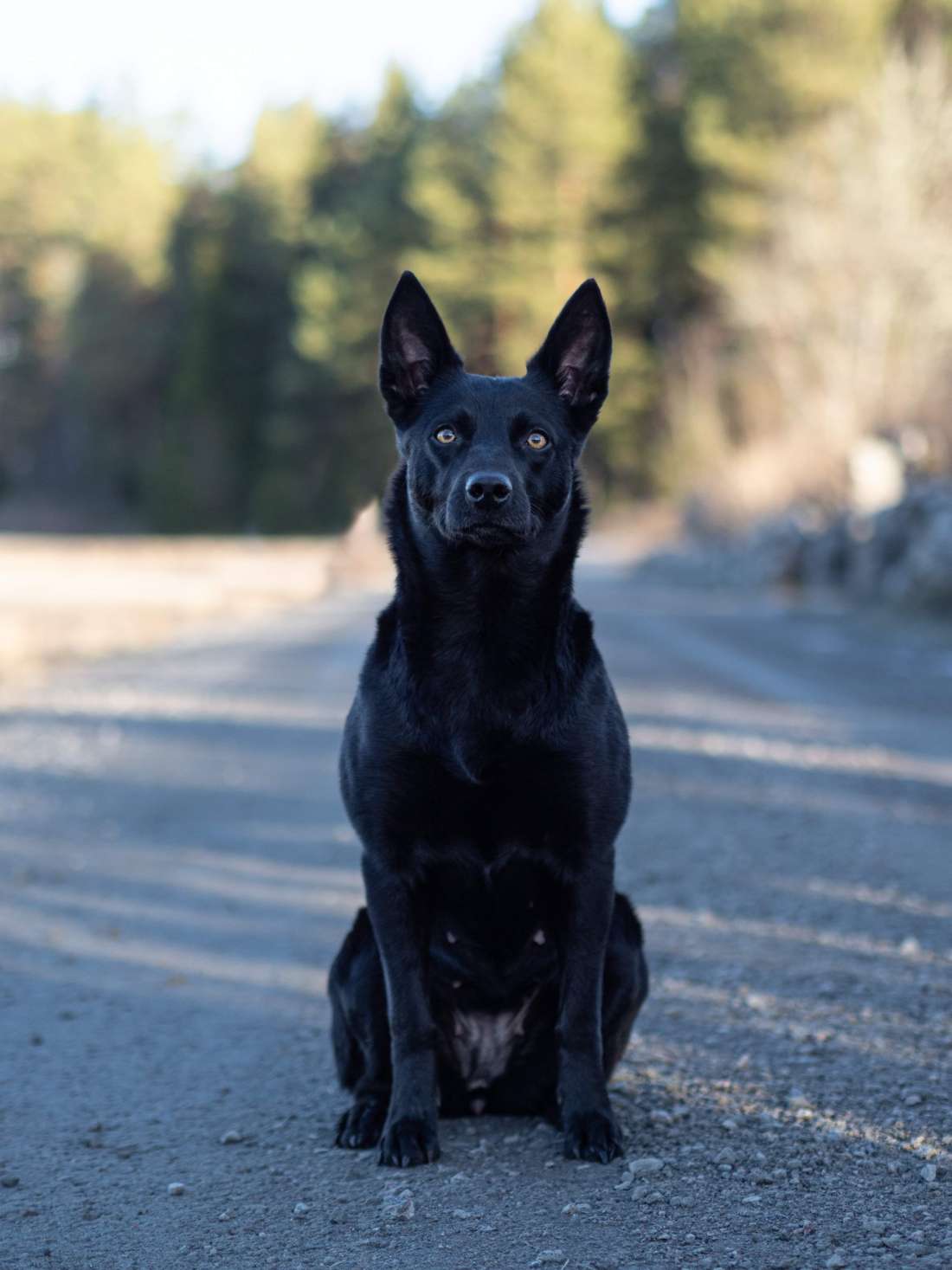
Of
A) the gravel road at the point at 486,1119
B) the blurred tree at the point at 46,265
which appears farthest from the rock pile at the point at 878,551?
the blurred tree at the point at 46,265

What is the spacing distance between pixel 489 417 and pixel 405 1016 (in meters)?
1.27

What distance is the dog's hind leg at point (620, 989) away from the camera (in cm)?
301

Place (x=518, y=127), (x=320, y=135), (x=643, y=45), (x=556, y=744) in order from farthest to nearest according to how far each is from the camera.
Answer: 1. (x=320, y=135)
2. (x=643, y=45)
3. (x=518, y=127)
4. (x=556, y=744)

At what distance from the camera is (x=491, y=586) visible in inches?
123

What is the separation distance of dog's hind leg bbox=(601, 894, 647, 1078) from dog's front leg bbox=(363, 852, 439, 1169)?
0.38 metres

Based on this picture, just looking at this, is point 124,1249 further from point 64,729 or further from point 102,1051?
point 64,729

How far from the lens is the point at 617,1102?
10.1ft

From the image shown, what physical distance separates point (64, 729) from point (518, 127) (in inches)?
1457

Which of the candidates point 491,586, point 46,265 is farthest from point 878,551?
point 46,265

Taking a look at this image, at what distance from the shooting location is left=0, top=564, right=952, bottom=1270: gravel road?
2465mm

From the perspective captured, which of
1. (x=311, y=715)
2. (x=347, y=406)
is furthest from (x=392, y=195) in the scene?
(x=311, y=715)

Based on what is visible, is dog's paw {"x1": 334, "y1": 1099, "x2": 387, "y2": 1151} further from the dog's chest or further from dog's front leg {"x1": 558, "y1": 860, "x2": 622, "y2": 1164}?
dog's front leg {"x1": 558, "y1": 860, "x2": 622, "y2": 1164}

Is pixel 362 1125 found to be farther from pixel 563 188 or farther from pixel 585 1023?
pixel 563 188

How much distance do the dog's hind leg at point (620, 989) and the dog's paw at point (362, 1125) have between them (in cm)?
48
